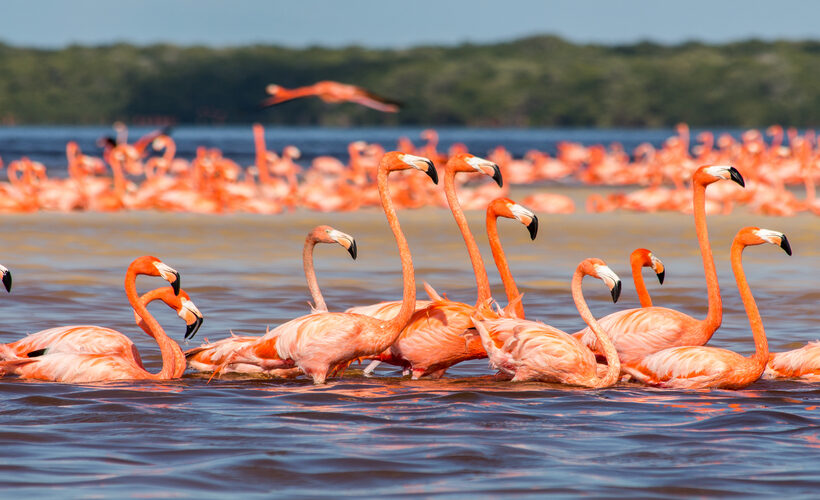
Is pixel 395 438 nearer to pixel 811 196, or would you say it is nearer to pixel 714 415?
pixel 714 415

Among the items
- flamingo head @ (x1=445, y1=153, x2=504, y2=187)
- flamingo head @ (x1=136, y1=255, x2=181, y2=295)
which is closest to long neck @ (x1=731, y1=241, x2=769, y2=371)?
flamingo head @ (x1=445, y1=153, x2=504, y2=187)

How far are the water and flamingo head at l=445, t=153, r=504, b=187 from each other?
1.11 metres

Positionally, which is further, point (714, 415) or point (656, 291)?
point (656, 291)

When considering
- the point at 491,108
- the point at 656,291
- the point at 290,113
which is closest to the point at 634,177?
the point at 656,291

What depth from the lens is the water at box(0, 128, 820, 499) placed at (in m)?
4.88

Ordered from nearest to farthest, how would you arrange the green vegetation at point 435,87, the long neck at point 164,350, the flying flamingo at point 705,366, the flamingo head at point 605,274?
the flamingo head at point 605,274 < the flying flamingo at point 705,366 < the long neck at point 164,350 < the green vegetation at point 435,87

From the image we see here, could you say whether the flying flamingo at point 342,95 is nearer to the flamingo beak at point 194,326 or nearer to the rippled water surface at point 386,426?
the rippled water surface at point 386,426

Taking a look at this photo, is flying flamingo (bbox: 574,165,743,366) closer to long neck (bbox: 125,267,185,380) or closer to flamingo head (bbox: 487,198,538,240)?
flamingo head (bbox: 487,198,538,240)

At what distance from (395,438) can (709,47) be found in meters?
129

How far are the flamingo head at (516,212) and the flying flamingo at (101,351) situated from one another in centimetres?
176

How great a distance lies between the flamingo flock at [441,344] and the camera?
6.74 metres

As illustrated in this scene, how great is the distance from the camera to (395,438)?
560 cm

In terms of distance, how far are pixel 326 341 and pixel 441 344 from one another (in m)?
0.69

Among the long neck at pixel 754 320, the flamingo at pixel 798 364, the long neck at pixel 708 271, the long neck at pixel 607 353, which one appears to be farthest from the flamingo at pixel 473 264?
the flamingo at pixel 798 364
